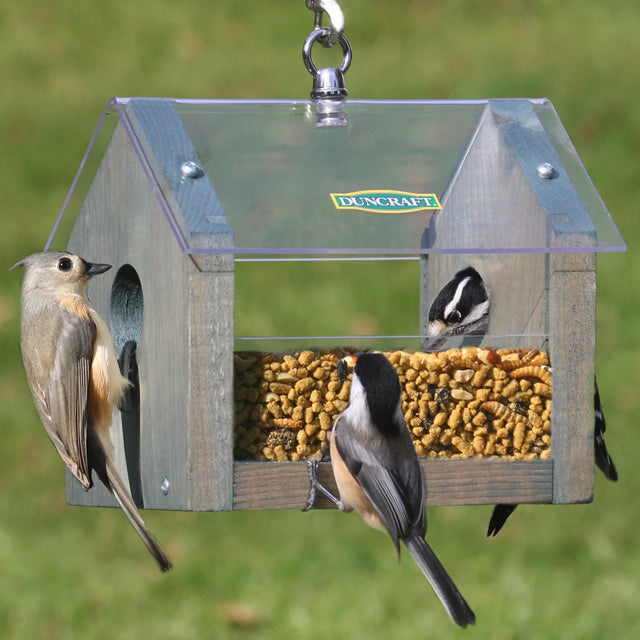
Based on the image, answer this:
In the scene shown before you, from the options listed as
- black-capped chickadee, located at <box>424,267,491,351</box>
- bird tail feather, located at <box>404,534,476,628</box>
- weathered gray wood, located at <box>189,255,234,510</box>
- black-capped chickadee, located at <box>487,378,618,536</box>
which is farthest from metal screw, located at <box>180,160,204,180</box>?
black-capped chickadee, located at <box>487,378,618,536</box>

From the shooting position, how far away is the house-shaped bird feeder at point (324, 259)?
11.2 feet

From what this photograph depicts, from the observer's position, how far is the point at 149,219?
367cm

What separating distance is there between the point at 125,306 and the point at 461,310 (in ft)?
3.02

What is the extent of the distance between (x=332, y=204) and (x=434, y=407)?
21.3 inches

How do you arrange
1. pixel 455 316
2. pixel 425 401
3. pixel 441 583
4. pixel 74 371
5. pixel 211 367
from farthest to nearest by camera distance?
pixel 455 316 < pixel 74 371 < pixel 425 401 < pixel 211 367 < pixel 441 583

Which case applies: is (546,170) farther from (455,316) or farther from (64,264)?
(64,264)

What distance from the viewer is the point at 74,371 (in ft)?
11.9

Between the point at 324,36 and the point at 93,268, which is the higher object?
the point at 324,36

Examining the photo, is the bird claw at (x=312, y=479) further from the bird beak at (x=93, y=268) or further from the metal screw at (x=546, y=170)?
the metal screw at (x=546, y=170)

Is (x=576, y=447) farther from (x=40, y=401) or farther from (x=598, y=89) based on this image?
(x=598, y=89)

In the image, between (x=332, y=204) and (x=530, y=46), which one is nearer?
(x=332, y=204)

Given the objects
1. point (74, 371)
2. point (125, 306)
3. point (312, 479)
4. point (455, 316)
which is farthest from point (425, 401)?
point (125, 306)

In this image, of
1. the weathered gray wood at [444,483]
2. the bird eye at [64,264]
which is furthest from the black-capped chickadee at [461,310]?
the bird eye at [64,264]

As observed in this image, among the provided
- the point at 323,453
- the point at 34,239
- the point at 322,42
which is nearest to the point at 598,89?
the point at 34,239
